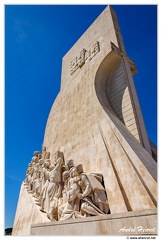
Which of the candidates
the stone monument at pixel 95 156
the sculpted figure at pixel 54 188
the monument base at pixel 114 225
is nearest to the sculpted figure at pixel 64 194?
the stone monument at pixel 95 156

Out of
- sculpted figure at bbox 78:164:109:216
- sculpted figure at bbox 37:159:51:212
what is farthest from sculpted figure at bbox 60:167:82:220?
sculpted figure at bbox 37:159:51:212

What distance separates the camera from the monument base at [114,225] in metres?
2.32

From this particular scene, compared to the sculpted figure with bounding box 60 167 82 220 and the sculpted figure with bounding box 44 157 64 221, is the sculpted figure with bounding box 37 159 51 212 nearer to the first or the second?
the sculpted figure with bounding box 44 157 64 221

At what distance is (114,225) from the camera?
2.60 metres

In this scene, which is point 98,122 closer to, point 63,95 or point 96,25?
point 63,95

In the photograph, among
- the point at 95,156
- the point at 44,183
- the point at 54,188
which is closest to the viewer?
the point at 95,156

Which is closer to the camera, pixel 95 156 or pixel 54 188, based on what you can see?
pixel 95 156

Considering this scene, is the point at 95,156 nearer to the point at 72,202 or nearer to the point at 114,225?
the point at 72,202

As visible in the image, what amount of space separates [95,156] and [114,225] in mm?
1696

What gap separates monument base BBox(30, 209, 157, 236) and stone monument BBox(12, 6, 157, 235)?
11 mm

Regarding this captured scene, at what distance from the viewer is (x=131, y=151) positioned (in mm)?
3355

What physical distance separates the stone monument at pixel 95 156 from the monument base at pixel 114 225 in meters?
0.01

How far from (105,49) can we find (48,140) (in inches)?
145

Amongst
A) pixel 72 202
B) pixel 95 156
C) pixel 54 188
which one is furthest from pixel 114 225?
pixel 54 188
